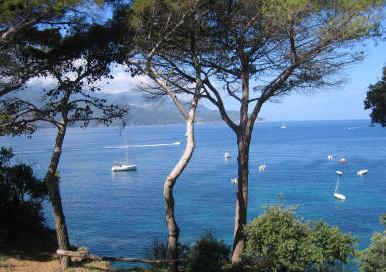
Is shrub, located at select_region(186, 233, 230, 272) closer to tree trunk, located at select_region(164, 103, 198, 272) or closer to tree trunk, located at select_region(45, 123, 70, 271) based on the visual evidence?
tree trunk, located at select_region(164, 103, 198, 272)

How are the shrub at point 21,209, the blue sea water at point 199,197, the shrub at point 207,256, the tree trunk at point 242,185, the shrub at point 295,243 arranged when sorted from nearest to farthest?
the shrub at point 295,243 → the shrub at point 207,256 → the tree trunk at point 242,185 → the shrub at point 21,209 → the blue sea water at point 199,197

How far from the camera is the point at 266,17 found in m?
8.40

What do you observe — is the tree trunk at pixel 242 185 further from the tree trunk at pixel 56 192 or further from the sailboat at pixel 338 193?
the sailboat at pixel 338 193

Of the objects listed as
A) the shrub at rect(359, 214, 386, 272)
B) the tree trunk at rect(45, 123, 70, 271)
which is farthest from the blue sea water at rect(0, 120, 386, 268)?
the shrub at rect(359, 214, 386, 272)

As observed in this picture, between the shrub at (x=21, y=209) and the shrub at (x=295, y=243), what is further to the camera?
the shrub at (x=21, y=209)

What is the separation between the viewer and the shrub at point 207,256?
7.69m

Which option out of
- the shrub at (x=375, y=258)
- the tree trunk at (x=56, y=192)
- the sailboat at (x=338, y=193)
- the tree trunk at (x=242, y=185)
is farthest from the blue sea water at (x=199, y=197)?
the shrub at (x=375, y=258)

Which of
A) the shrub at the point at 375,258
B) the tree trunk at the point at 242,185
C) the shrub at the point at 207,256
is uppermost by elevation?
the tree trunk at the point at 242,185

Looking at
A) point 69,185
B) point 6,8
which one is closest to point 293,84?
point 6,8

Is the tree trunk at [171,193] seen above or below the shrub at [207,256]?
above

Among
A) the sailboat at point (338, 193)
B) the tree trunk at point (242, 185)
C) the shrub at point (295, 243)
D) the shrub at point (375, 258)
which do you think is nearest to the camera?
the shrub at point (295, 243)

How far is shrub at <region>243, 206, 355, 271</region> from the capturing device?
24.2ft

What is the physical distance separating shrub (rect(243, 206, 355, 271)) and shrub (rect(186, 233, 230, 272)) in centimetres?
77

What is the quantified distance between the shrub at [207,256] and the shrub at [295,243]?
77cm
